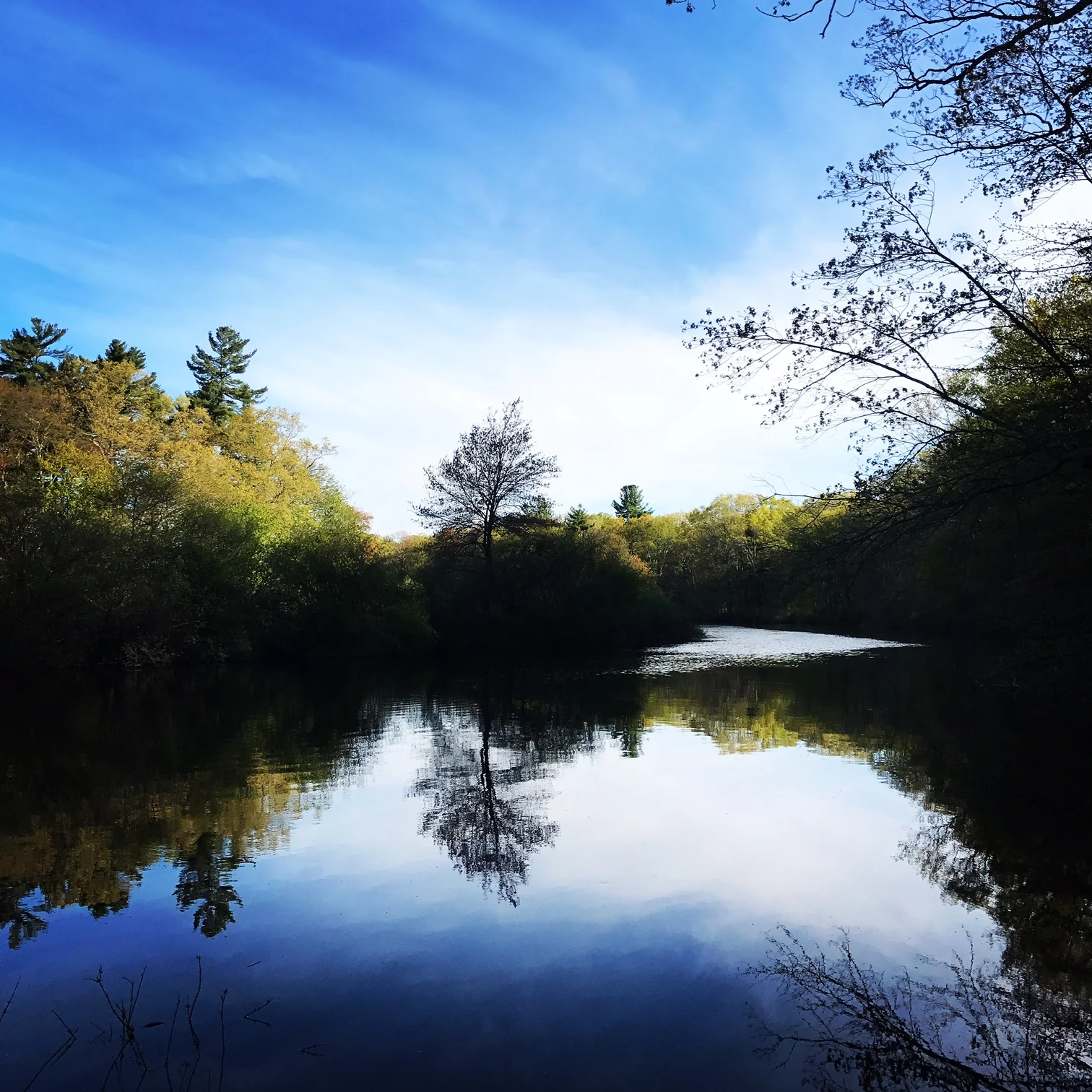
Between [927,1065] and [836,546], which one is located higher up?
[836,546]

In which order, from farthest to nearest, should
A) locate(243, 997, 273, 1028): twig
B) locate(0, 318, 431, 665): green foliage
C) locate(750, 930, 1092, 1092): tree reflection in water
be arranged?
locate(0, 318, 431, 665): green foliage < locate(243, 997, 273, 1028): twig < locate(750, 930, 1092, 1092): tree reflection in water

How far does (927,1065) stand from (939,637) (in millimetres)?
42707

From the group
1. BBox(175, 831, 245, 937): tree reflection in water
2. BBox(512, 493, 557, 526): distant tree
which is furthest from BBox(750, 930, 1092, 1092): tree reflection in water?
BBox(512, 493, 557, 526): distant tree

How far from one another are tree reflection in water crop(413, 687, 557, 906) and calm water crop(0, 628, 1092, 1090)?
0.19ft

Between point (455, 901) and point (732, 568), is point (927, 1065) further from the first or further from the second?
point (732, 568)

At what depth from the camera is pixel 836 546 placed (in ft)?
26.1

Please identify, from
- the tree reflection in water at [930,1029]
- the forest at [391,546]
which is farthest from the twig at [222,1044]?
the forest at [391,546]

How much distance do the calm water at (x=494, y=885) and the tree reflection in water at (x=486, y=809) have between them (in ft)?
0.19

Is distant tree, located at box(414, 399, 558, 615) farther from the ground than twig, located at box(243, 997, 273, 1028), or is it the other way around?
distant tree, located at box(414, 399, 558, 615)

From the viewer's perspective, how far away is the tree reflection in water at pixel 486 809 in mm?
7648

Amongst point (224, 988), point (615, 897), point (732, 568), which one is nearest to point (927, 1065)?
point (615, 897)

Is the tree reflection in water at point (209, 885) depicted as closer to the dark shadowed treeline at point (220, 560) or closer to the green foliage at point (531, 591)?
the dark shadowed treeline at point (220, 560)

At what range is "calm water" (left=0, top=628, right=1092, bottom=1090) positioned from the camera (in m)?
4.49

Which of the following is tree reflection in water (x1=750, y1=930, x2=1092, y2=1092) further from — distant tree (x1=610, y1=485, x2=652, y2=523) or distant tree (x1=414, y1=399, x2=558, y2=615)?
distant tree (x1=610, y1=485, x2=652, y2=523)
